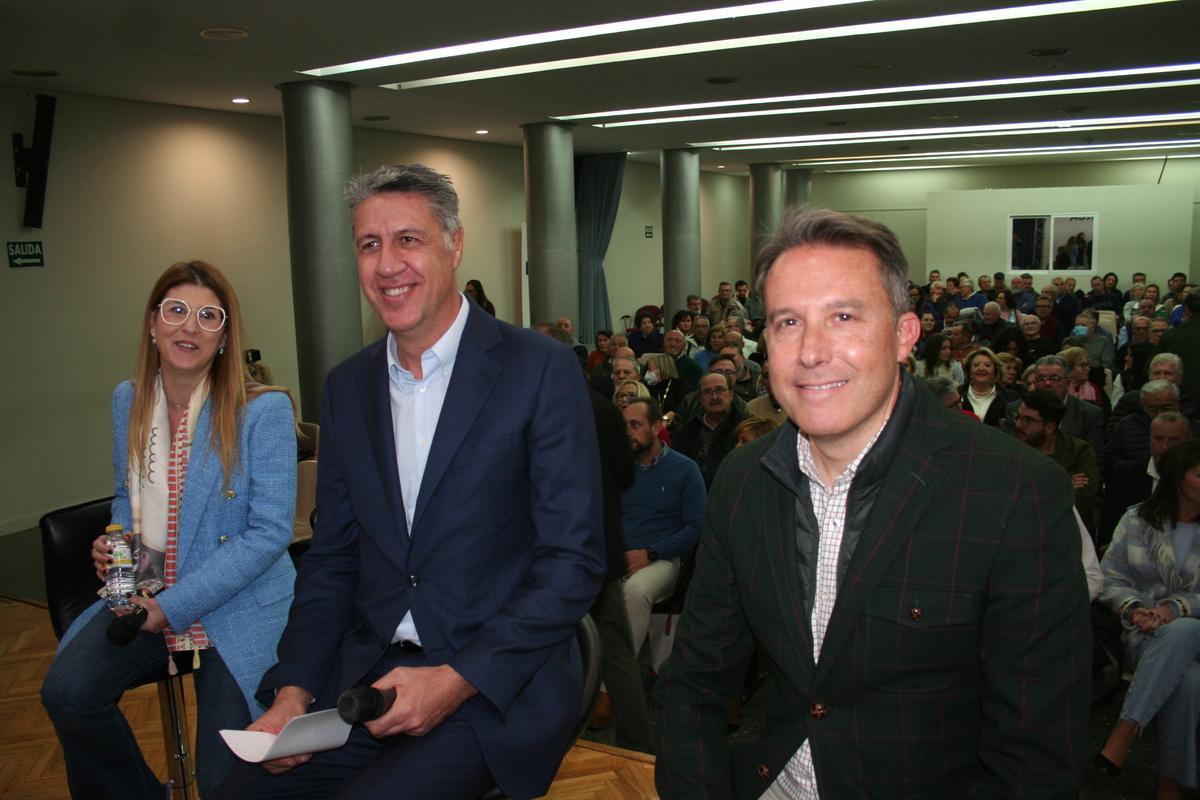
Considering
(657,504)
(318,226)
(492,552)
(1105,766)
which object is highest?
(318,226)

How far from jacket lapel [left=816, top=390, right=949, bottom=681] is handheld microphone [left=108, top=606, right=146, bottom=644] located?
1400 millimetres

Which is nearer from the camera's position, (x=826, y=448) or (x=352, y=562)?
(x=826, y=448)

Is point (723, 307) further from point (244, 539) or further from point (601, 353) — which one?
point (244, 539)

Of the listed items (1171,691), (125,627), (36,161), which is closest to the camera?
(125,627)

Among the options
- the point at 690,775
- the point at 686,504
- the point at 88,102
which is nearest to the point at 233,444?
the point at 690,775

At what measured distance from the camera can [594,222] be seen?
14.8m

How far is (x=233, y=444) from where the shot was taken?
2207 millimetres

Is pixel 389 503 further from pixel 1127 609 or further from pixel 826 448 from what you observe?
pixel 1127 609

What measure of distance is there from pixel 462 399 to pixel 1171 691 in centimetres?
275

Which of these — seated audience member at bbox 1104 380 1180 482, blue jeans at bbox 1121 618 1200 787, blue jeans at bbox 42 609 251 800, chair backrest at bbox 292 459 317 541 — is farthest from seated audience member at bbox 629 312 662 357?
blue jeans at bbox 42 609 251 800

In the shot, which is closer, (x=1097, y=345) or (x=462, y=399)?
(x=462, y=399)

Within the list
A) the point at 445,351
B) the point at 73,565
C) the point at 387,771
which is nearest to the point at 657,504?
the point at 73,565

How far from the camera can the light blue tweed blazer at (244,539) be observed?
213cm

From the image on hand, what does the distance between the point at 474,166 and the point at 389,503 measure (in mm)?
11484
